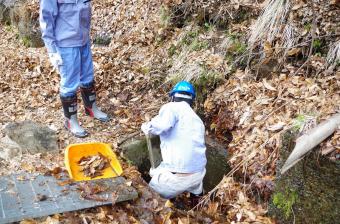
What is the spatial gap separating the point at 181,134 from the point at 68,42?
2.21 meters

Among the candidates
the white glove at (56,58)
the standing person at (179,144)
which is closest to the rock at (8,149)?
the white glove at (56,58)

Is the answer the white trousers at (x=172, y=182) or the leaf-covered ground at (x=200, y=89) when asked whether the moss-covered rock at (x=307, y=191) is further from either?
the white trousers at (x=172, y=182)

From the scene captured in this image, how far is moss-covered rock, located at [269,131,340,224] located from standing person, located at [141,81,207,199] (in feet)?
3.60

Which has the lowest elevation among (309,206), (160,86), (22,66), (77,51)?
(22,66)

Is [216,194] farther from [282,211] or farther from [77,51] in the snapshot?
[77,51]

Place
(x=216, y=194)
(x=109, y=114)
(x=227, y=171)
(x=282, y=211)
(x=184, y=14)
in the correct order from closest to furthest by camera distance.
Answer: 1. (x=282, y=211)
2. (x=216, y=194)
3. (x=227, y=171)
4. (x=109, y=114)
5. (x=184, y=14)

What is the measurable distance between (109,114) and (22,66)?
283cm

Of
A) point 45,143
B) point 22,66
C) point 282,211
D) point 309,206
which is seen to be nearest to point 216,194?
point 282,211

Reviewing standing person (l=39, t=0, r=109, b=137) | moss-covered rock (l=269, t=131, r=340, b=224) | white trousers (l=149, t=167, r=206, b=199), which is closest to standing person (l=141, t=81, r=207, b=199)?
white trousers (l=149, t=167, r=206, b=199)

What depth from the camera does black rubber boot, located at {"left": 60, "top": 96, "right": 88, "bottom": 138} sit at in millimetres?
5656

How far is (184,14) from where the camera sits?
731 centimetres

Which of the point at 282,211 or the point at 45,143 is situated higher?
the point at 282,211

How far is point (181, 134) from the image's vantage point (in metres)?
4.64

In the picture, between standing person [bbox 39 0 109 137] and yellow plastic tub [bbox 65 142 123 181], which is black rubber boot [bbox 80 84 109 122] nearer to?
standing person [bbox 39 0 109 137]
